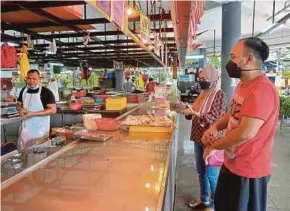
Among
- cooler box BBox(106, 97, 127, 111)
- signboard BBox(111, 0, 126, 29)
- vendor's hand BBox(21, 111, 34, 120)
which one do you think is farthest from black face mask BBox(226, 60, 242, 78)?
cooler box BBox(106, 97, 127, 111)

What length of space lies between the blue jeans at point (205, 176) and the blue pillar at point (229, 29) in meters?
6.32

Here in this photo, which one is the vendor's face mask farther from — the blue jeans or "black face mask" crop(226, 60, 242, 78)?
"black face mask" crop(226, 60, 242, 78)

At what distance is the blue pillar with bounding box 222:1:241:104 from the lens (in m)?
9.09

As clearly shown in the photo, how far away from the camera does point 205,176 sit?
330 cm

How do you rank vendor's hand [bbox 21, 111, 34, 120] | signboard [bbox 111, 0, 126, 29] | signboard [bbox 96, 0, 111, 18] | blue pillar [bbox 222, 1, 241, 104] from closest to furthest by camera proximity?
signboard [bbox 96, 0, 111, 18], signboard [bbox 111, 0, 126, 29], vendor's hand [bbox 21, 111, 34, 120], blue pillar [bbox 222, 1, 241, 104]

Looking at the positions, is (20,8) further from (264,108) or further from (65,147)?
Result: (264,108)

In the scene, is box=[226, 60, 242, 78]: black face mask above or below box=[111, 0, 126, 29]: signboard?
below

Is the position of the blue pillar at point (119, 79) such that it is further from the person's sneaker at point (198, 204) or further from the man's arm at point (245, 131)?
the man's arm at point (245, 131)

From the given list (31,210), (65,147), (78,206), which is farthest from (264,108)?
(65,147)

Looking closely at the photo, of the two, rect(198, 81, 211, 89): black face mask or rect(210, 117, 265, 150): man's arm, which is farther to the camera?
rect(198, 81, 211, 89): black face mask

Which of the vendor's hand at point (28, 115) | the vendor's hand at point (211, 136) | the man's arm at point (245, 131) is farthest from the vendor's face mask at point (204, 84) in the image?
the vendor's hand at point (28, 115)

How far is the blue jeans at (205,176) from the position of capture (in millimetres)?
3184

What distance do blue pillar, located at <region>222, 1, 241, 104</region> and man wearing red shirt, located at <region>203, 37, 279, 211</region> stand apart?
745cm

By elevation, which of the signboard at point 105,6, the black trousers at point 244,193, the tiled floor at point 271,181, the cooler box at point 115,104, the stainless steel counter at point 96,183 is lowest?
the tiled floor at point 271,181
